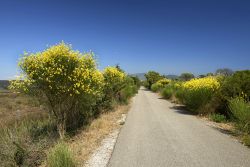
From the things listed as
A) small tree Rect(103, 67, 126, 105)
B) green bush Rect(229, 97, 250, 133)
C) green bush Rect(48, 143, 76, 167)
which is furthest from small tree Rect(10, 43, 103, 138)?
small tree Rect(103, 67, 126, 105)

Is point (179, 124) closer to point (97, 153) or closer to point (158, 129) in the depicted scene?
point (158, 129)

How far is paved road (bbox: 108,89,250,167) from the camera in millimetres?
6695

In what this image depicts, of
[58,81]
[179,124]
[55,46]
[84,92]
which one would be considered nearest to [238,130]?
[179,124]

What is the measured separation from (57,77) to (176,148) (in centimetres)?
494

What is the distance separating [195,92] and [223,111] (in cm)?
214

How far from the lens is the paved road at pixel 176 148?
670 cm

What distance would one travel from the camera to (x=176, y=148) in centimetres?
801

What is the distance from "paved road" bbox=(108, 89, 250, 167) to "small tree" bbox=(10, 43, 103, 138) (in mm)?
2485

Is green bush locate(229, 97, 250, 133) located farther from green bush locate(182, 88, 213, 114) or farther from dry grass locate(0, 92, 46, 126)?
dry grass locate(0, 92, 46, 126)

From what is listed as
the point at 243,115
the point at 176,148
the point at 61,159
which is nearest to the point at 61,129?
the point at 61,159

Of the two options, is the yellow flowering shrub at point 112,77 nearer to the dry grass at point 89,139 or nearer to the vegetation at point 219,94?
the vegetation at point 219,94

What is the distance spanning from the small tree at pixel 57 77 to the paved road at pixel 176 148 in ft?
8.15

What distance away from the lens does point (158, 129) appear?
36.4 feet

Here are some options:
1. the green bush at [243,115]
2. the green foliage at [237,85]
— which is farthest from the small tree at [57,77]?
the green foliage at [237,85]
